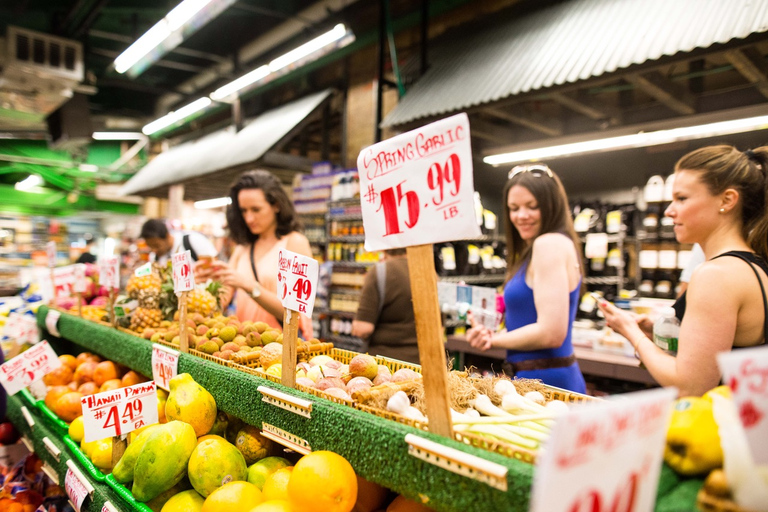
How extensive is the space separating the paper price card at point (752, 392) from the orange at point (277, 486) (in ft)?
3.31

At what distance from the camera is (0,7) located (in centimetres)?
667

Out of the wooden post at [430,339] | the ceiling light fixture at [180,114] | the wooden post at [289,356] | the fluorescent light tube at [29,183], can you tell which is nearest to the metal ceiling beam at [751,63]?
the wooden post at [430,339]

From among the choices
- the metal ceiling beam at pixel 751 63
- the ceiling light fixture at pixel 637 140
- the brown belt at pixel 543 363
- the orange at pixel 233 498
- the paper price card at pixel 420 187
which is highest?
the metal ceiling beam at pixel 751 63

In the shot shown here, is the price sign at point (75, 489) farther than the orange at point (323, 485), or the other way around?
the price sign at point (75, 489)

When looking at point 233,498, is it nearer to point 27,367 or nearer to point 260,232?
point 27,367

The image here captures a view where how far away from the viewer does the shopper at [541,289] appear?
2162 millimetres

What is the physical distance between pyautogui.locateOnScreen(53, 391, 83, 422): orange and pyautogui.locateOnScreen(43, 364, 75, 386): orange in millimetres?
399

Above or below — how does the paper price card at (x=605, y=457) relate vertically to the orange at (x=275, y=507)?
above

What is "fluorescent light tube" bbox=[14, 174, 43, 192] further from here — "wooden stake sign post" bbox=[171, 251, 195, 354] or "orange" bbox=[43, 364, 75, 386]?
"wooden stake sign post" bbox=[171, 251, 195, 354]

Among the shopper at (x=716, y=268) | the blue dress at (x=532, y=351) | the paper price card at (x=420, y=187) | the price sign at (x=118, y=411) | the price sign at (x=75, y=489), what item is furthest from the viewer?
the blue dress at (x=532, y=351)

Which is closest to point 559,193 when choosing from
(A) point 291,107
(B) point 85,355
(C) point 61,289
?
(B) point 85,355

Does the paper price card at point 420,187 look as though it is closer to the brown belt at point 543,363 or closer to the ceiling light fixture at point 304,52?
the brown belt at point 543,363

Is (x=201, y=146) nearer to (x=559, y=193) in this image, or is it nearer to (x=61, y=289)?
(x=61, y=289)

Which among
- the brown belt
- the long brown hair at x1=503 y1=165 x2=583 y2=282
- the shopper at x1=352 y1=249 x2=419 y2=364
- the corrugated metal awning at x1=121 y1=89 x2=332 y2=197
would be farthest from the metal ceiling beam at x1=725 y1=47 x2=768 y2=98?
the corrugated metal awning at x1=121 y1=89 x2=332 y2=197
